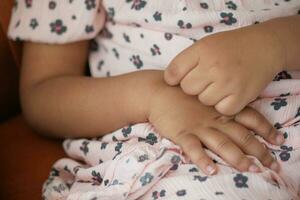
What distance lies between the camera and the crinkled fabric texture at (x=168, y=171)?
0.55m

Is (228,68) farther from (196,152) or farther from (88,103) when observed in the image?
(88,103)

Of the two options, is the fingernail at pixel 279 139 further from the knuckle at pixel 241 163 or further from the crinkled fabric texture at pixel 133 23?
the crinkled fabric texture at pixel 133 23

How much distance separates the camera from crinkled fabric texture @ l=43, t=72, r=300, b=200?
549 millimetres

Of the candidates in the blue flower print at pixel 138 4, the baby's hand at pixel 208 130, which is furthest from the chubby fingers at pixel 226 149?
the blue flower print at pixel 138 4

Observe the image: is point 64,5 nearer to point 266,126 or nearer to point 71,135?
point 71,135

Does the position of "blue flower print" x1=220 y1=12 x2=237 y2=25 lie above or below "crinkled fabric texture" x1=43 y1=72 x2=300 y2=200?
above

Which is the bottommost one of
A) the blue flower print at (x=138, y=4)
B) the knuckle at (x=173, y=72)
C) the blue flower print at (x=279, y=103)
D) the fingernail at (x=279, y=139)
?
the fingernail at (x=279, y=139)

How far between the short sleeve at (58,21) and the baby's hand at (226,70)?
0.66 feet

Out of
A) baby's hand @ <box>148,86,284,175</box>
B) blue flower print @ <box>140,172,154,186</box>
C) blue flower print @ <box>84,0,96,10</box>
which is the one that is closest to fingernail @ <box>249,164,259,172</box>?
baby's hand @ <box>148,86,284,175</box>

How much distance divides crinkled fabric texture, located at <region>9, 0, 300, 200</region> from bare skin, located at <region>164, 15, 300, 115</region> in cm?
5

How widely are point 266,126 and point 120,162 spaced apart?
0.18 metres

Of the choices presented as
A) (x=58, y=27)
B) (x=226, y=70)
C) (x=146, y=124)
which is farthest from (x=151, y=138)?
(x=58, y=27)

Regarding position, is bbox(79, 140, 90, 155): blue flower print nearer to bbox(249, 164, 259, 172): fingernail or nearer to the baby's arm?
the baby's arm

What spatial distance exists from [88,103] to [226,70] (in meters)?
0.21
